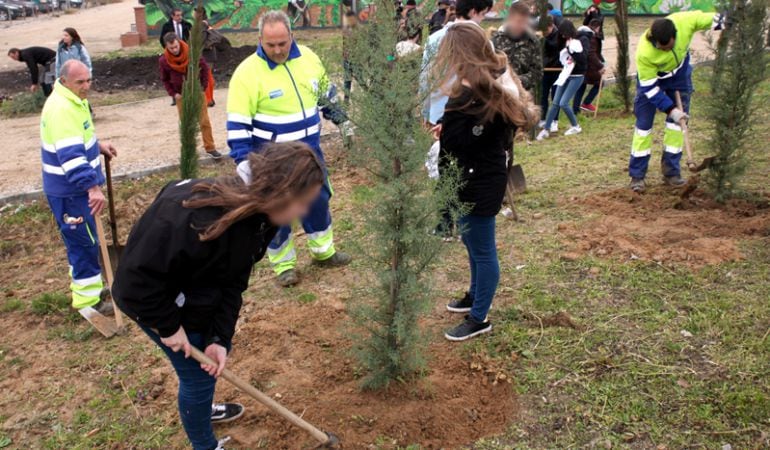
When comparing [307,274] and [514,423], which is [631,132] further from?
[514,423]

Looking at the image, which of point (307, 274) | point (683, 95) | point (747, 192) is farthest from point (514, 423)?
point (683, 95)

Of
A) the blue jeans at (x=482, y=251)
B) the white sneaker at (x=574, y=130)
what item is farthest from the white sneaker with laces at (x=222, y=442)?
the white sneaker at (x=574, y=130)

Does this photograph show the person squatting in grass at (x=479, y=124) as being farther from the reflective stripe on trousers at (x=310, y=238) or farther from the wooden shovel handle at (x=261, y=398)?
the reflective stripe on trousers at (x=310, y=238)

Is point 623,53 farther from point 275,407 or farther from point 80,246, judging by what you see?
point 275,407

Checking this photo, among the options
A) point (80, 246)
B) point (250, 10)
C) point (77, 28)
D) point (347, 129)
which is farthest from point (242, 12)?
point (347, 129)

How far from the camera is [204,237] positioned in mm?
2275

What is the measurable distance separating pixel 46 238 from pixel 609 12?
2135cm

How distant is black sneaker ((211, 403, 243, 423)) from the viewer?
3.45 meters

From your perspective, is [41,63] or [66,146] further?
[41,63]

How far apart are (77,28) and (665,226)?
29.5 metres

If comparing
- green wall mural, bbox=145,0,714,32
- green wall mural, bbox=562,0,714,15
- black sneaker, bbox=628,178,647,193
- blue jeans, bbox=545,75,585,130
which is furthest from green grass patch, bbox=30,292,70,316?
green wall mural, bbox=562,0,714,15

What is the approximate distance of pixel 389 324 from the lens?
3277 millimetres

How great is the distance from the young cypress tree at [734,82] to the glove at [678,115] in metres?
0.29

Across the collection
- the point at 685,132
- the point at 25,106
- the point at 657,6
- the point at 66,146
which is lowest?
the point at 25,106
